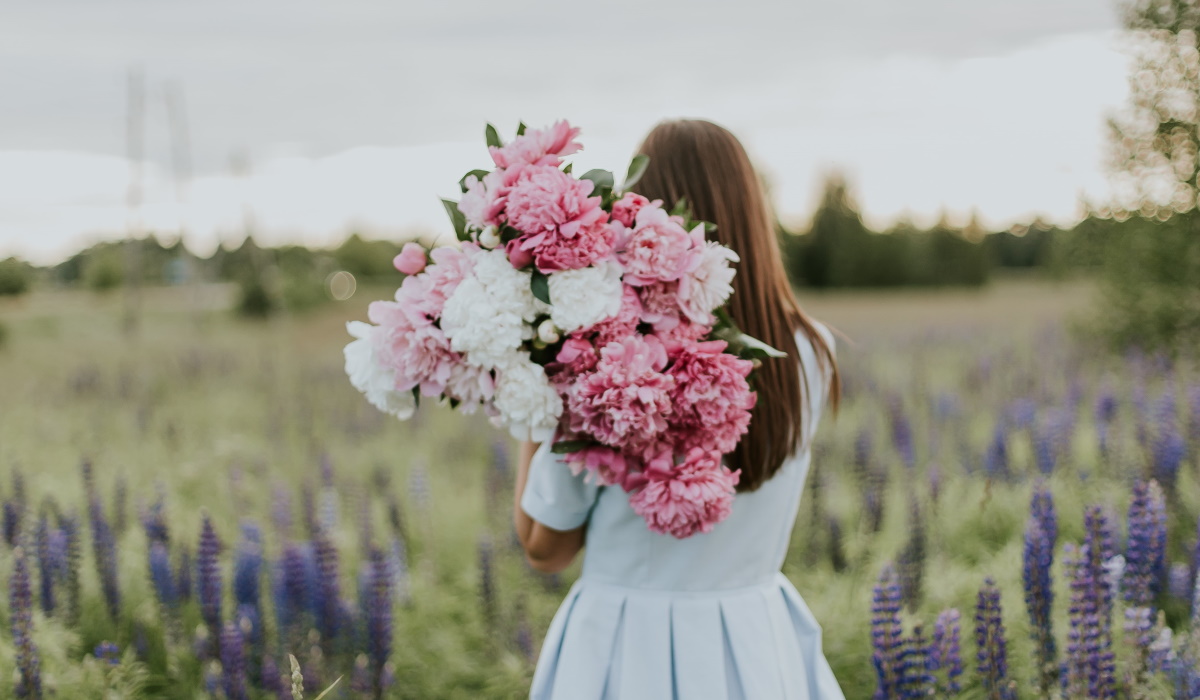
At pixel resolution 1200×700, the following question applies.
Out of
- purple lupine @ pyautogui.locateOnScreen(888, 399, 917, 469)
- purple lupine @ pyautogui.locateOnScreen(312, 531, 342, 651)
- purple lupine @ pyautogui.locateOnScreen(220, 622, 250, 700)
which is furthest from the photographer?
purple lupine @ pyautogui.locateOnScreen(888, 399, 917, 469)

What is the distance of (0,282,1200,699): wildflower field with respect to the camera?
2.93 meters

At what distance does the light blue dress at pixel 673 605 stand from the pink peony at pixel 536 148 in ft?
2.28

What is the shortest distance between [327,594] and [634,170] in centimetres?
232

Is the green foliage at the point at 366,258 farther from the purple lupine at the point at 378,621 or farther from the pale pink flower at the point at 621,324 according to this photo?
the pale pink flower at the point at 621,324

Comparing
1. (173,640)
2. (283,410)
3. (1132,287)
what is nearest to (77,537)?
(173,640)

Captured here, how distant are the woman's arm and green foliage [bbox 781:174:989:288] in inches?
1865

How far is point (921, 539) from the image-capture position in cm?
412

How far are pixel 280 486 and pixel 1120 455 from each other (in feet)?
15.5

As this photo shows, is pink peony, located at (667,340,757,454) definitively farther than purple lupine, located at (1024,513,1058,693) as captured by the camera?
No

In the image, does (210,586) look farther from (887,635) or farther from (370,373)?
(887,635)

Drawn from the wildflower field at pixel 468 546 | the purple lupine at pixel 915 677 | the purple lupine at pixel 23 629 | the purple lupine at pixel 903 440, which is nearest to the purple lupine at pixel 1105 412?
the wildflower field at pixel 468 546

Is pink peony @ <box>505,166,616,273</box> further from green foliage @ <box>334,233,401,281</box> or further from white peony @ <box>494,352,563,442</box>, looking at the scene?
green foliage @ <box>334,233,401,281</box>

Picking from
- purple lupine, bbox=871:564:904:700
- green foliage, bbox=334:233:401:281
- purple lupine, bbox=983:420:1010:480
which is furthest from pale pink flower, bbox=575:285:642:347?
green foliage, bbox=334:233:401:281

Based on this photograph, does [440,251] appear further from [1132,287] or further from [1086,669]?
[1132,287]
